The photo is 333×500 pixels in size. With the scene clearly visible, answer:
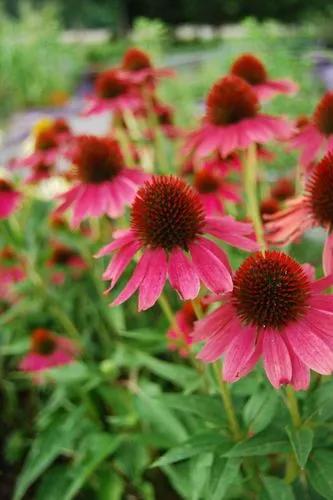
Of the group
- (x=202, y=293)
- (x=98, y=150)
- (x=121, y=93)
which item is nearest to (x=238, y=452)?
(x=202, y=293)

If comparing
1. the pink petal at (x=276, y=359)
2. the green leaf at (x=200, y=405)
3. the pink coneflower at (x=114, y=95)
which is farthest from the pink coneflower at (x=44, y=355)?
the pink petal at (x=276, y=359)

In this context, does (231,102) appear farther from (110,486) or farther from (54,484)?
(54,484)

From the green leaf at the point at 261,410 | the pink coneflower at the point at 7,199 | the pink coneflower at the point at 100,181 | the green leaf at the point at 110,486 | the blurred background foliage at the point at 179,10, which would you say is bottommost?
the blurred background foliage at the point at 179,10

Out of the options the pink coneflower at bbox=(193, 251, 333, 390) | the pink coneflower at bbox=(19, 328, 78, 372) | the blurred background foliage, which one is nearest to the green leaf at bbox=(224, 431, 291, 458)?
the pink coneflower at bbox=(193, 251, 333, 390)

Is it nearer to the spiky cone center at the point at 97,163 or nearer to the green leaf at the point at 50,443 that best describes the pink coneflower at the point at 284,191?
the spiky cone center at the point at 97,163

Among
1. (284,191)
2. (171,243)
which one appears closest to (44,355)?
(284,191)

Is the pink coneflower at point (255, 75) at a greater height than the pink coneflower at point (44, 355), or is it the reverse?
the pink coneflower at point (255, 75)

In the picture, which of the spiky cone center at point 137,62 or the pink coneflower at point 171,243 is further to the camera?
the spiky cone center at point 137,62

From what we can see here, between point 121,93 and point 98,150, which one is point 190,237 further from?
point 121,93
